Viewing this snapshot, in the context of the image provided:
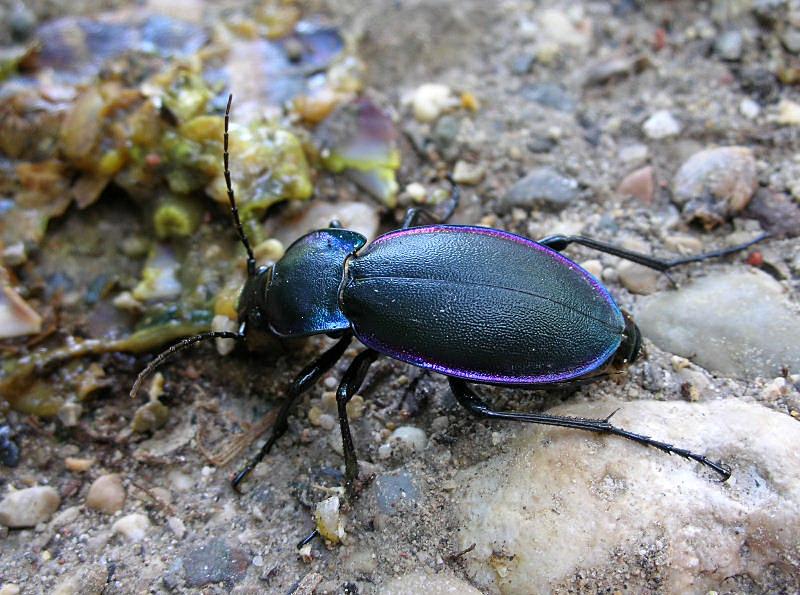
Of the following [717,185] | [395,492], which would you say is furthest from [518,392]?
[717,185]

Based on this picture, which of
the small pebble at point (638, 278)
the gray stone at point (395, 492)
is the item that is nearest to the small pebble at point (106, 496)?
the gray stone at point (395, 492)

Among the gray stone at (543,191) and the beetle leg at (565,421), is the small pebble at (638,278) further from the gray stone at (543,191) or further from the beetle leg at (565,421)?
the beetle leg at (565,421)

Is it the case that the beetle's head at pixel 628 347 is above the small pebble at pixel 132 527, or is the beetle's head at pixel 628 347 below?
above

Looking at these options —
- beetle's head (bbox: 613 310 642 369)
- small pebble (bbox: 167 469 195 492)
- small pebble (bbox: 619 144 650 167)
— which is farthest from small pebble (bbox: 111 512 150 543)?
small pebble (bbox: 619 144 650 167)

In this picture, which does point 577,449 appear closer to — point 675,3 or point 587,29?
point 587,29

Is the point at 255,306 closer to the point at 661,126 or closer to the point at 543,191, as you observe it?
the point at 543,191

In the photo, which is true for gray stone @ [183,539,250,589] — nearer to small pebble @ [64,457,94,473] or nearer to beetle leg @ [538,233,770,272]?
small pebble @ [64,457,94,473]
